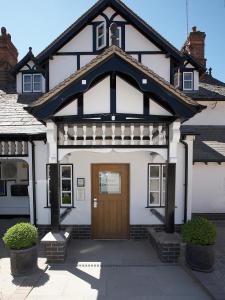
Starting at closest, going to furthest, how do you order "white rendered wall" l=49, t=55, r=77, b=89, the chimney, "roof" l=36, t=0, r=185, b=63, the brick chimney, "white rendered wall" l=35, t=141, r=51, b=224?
A: 1. "white rendered wall" l=35, t=141, r=51, b=224
2. "roof" l=36, t=0, r=185, b=63
3. "white rendered wall" l=49, t=55, r=77, b=89
4. the brick chimney
5. the chimney

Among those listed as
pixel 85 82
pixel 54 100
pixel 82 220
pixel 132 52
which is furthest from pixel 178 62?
pixel 82 220

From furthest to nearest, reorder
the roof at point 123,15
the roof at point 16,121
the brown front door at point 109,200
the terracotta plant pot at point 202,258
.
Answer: the roof at point 123,15, the brown front door at point 109,200, the roof at point 16,121, the terracotta plant pot at point 202,258

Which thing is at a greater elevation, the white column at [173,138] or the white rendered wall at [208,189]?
the white column at [173,138]

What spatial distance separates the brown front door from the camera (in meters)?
8.34

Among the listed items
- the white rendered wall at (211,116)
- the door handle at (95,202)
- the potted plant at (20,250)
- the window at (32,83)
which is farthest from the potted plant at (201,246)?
the window at (32,83)

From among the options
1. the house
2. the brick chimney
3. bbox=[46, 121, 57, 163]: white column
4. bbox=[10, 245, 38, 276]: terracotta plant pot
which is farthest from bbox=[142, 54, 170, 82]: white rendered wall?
the brick chimney

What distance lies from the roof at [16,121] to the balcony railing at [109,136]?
72.5 inches

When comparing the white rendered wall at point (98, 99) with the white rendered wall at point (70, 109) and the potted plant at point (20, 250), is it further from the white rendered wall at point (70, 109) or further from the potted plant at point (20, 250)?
the potted plant at point (20, 250)

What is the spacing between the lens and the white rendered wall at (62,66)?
9.63 metres

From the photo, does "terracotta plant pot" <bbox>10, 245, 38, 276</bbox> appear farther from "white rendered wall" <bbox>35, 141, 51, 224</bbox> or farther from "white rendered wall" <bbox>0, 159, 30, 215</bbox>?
"white rendered wall" <bbox>0, 159, 30, 215</bbox>

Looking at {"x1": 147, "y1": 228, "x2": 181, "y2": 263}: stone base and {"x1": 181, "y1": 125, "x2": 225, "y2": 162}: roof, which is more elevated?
{"x1": 181, "y1": 125, "x2": 225, "y2": 162}: roof

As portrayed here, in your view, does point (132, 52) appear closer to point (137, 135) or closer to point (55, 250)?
point (137, 135)

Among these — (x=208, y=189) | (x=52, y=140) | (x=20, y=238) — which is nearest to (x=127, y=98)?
(x=52, y=140)

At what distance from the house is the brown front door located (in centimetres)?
3
